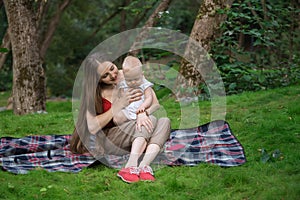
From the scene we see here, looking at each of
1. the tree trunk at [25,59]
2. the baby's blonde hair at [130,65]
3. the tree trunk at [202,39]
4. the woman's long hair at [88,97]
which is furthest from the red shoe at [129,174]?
the tree trunk at [25,59]

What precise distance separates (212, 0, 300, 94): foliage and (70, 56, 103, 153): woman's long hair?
11.3ft

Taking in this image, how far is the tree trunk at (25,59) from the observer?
7.64 meters

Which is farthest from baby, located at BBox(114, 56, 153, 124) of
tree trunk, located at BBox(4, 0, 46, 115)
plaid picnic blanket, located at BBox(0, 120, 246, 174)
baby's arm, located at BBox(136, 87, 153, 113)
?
tree trunk, located at BBox(4, 0, 46, 115)

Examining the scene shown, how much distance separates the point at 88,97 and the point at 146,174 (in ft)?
2.85

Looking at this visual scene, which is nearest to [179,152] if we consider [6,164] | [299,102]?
[6,164]

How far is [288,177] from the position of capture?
10.9 feet

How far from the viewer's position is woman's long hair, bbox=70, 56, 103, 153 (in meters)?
3.96

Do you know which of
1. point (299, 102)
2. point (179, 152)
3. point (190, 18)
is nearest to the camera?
point (179, 152)

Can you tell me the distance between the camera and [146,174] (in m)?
3.65

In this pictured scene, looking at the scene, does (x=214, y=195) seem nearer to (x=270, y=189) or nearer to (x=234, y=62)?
(x=270, y=189)

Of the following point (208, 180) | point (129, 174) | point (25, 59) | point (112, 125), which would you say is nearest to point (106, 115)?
point (112, 125)

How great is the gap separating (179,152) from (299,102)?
2345 mm

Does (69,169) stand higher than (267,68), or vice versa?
(267,68)

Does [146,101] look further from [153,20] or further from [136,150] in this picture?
[153,20]
